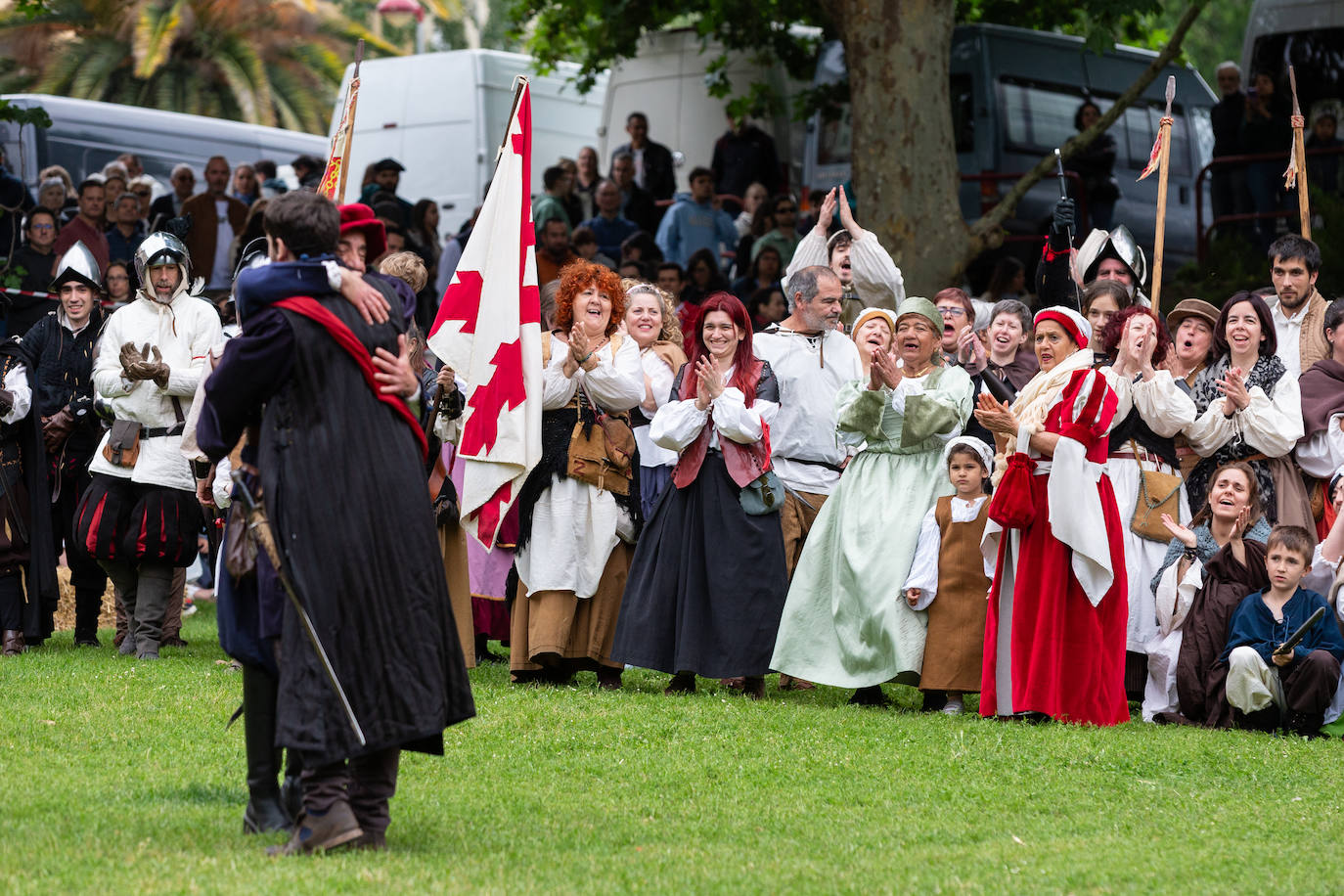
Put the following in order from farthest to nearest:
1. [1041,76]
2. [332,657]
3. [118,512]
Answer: [1041,76] → [118,512] → [332,657]

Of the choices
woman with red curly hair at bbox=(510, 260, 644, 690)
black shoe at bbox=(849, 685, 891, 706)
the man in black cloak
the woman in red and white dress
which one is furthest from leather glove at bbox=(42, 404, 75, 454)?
the man in black cloak

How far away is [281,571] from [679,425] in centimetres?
387

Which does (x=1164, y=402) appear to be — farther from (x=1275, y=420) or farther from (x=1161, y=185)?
(x=1161, y=185)

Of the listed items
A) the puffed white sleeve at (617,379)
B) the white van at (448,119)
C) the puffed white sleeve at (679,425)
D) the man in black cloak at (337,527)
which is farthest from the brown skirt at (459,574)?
the white van at (448,119)

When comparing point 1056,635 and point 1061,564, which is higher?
point 1061,564

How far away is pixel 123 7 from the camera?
3119 centimetres

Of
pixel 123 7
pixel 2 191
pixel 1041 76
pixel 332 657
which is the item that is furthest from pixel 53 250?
pixel 123 7

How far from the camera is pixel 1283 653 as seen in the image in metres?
8.46

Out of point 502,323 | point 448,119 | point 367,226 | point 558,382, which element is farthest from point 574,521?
point 448,119

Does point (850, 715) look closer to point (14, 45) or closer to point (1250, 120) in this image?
point (1250, 120)

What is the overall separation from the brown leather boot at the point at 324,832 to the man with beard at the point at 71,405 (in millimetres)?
6061

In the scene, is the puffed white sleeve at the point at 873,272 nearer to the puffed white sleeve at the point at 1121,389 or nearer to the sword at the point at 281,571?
the puffed white sleeve at the point at 1121,389

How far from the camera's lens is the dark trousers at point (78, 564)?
11141 mm

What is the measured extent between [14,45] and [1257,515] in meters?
27.1
